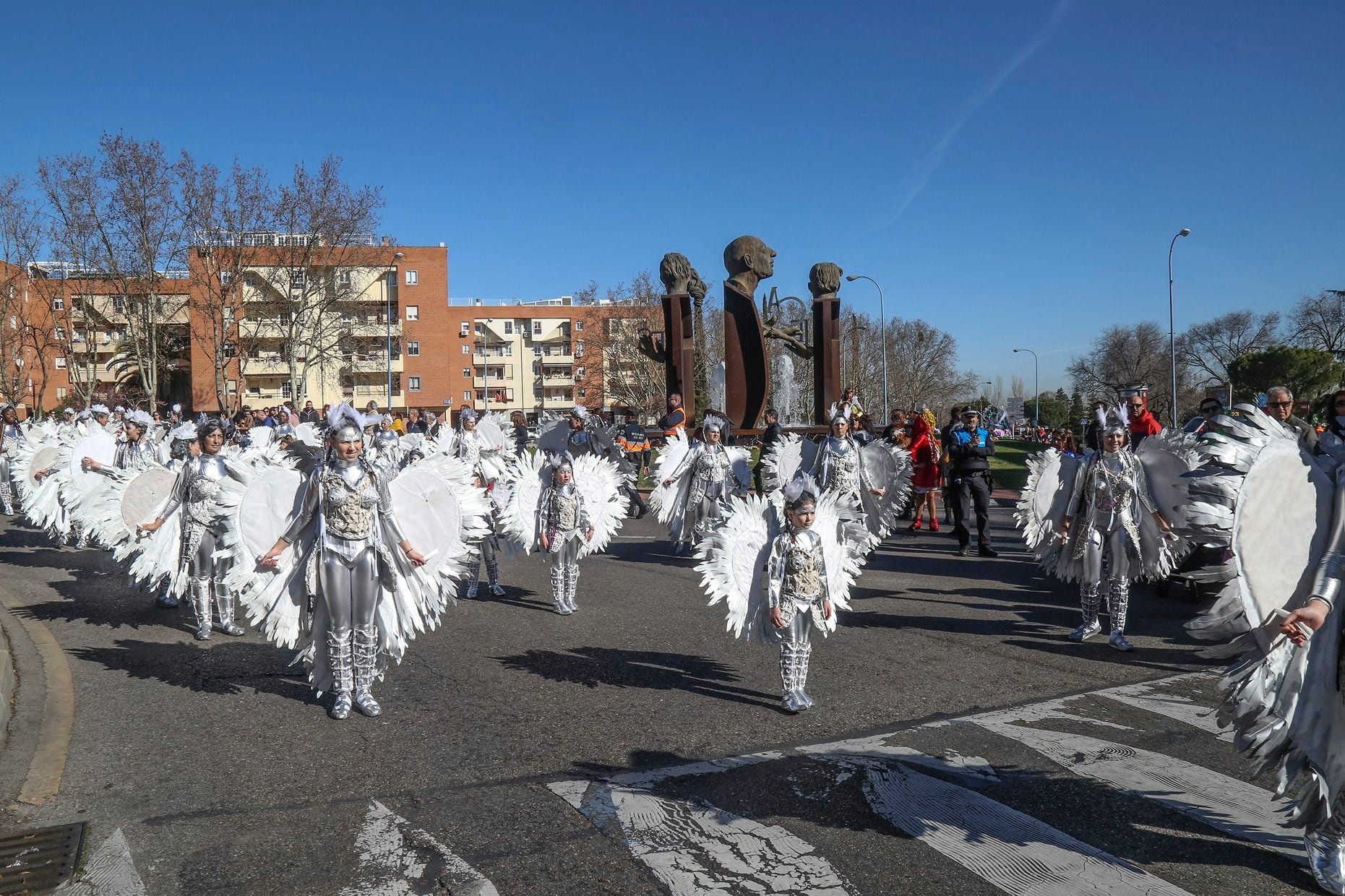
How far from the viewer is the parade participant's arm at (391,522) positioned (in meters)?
6.45

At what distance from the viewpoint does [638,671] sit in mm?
7359

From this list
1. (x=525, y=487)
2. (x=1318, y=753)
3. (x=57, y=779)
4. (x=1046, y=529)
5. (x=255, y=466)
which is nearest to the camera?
(x=1318, y=753)

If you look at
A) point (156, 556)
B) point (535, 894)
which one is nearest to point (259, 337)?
point (156, 556)

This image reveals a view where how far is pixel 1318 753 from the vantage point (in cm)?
366

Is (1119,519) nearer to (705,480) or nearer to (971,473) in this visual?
(971,473)

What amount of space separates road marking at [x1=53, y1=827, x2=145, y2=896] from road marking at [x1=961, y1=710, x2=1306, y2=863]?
4586 mm

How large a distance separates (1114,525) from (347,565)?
6.09 meters

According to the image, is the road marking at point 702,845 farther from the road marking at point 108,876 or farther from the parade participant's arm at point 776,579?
the road marking at point 108,876

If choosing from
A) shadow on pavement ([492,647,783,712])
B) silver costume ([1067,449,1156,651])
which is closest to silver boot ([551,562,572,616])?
shadow on pavement ([492,647,783,712])

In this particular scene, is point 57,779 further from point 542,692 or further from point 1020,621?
point 1020,621

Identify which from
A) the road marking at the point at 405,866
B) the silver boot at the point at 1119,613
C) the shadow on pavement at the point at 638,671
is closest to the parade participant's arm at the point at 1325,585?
the road marking at the point at 405,866

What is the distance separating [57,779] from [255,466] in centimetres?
284

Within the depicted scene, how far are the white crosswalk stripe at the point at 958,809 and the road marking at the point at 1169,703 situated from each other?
0.02m

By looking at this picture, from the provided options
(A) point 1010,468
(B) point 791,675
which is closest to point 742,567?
(B) point 791,675
